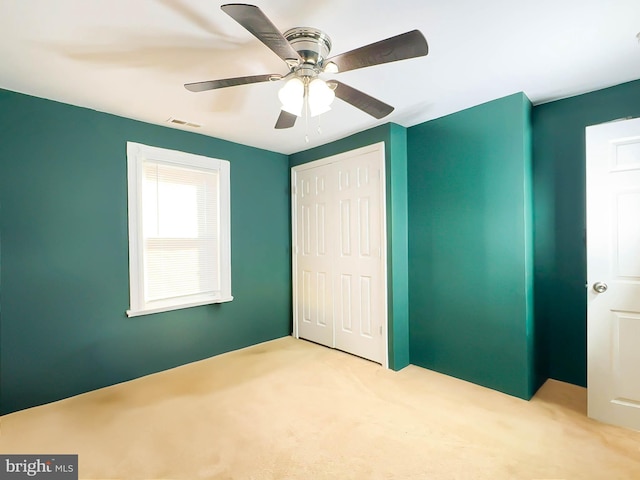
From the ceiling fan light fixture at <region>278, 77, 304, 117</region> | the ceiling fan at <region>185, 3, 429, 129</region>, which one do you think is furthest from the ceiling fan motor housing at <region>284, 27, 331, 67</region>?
the ceiling fan light fixture at <region>278, 77, 304, 117</region>

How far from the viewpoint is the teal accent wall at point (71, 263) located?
2.29m

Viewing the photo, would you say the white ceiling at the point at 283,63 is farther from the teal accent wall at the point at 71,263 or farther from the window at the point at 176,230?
the window at the point at 176,230

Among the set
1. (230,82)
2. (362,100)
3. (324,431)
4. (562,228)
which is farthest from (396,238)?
(230,82)

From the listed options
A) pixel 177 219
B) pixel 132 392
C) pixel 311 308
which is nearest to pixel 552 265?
pixel 311 308

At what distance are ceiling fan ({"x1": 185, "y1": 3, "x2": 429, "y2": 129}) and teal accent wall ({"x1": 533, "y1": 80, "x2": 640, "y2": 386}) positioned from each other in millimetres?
1620

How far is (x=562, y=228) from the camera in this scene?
2.53 metres

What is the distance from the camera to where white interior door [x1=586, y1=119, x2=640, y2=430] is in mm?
2000

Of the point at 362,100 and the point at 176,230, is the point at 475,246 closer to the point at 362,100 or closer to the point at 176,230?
the point at 362,100

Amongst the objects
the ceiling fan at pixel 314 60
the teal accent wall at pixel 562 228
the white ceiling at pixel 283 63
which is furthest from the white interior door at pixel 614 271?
the ceiling fan at pixel 314 60

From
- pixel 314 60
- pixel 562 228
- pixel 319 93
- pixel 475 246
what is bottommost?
pixel 475 246

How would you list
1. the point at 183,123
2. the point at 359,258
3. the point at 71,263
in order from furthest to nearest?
1. the point at 359,258
2. the point at 183,123
3. the point at 71,263

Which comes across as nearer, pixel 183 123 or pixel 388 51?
pixel 388 51

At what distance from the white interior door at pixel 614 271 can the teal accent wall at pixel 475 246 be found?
0.39 m

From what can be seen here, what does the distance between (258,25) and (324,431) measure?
2261mm
